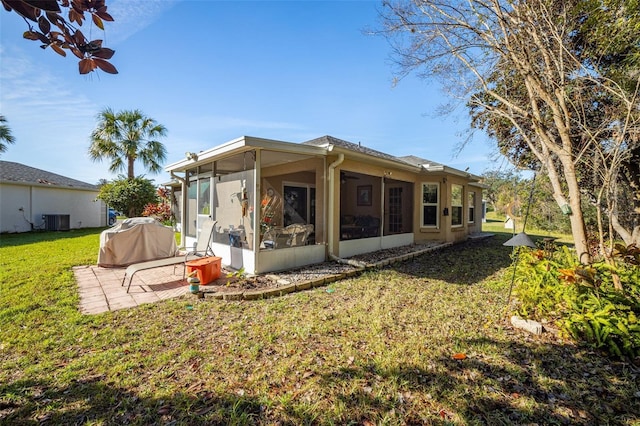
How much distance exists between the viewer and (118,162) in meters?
16.8

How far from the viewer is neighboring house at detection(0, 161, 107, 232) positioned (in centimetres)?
1551

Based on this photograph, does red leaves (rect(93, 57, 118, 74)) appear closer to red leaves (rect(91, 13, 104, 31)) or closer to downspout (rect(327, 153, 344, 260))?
red leaves (rect(91, 13, 104, 31))

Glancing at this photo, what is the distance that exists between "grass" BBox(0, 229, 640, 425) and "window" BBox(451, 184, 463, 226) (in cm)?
739

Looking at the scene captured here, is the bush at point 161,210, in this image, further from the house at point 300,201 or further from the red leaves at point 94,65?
the red leaves at point 94,65

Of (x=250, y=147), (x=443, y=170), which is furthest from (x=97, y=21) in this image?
(x=443, y=170)

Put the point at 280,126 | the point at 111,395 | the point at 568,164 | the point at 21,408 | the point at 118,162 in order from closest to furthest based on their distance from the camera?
the point at 21,408 → the point at 111,395 → the point at 568,164 → the point at 280,126 → the point at 118,162

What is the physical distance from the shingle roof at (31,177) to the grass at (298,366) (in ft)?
55.9

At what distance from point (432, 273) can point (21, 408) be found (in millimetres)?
6932

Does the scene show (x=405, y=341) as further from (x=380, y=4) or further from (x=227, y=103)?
(x=227, y=103)

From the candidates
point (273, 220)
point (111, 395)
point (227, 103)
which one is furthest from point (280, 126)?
point (111, 395)

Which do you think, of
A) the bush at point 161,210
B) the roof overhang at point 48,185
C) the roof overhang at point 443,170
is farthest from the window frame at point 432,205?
the roof overhang at point 48,185

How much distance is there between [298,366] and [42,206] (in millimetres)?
21888

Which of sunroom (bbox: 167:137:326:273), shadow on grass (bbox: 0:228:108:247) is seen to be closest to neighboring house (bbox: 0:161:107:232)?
shadow on grass (bbox: 0:228:108:247)

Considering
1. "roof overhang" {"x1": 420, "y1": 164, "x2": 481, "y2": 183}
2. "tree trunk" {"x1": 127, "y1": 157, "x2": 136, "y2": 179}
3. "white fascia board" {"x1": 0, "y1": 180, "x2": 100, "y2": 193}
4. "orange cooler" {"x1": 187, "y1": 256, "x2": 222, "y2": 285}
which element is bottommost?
"orange cooler" {"x1": 187, "y1": 256, "x2": 222, "y2": 285}
